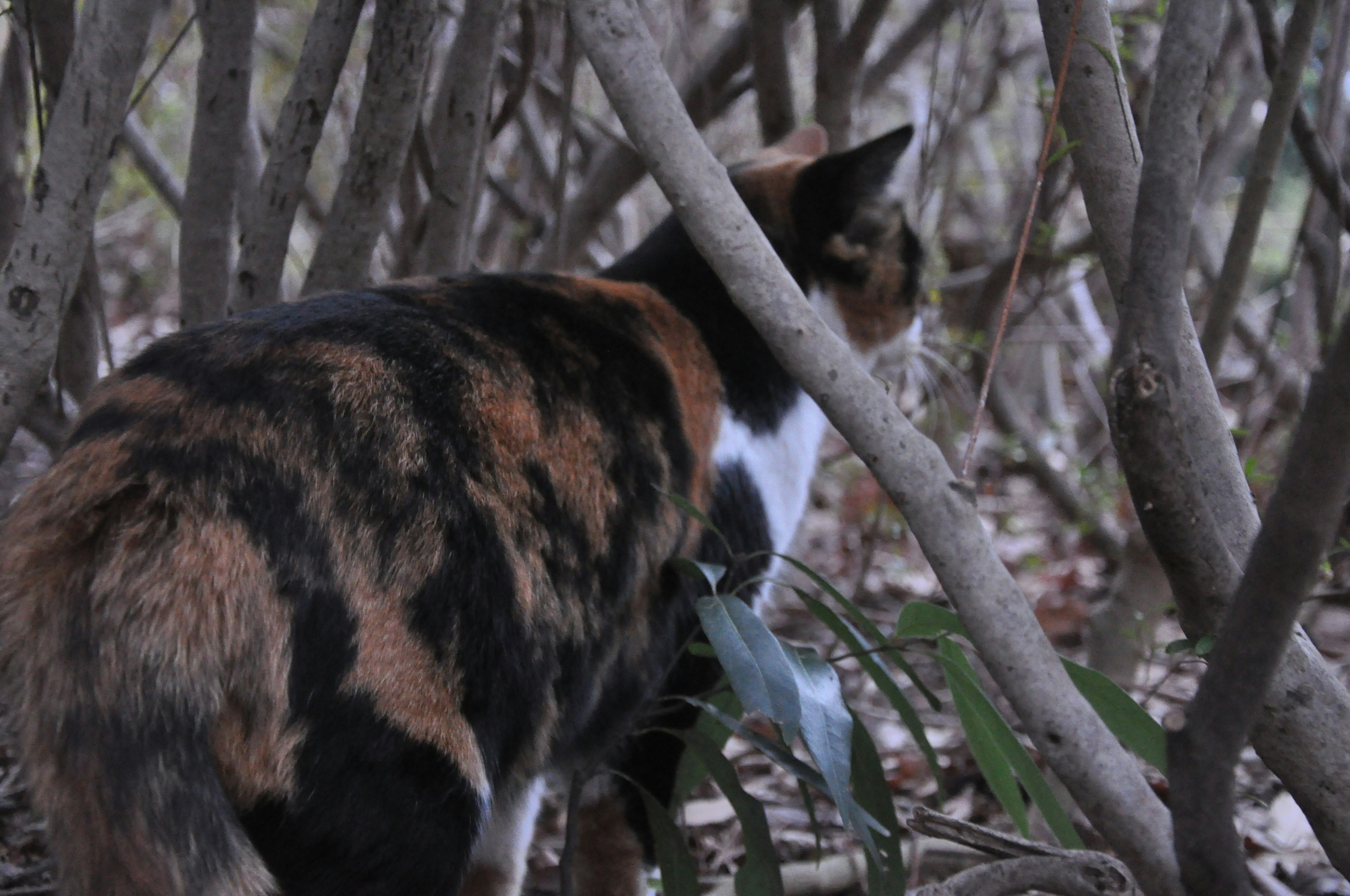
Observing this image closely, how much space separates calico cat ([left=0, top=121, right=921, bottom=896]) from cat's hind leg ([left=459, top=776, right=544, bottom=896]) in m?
0.04

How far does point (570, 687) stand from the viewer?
70.5 inches

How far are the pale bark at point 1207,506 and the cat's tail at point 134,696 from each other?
3.62ft

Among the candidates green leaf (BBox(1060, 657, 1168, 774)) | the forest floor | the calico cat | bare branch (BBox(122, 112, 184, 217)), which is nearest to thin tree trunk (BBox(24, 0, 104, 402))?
bare branch (BBox(122, 112, 184, 217))

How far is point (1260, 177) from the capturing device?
2.26 meters

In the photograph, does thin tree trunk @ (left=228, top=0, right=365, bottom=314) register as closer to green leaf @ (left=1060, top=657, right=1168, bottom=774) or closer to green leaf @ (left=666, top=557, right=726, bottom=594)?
green leaf @ (left=666, top=557, right=726, bottom=594)

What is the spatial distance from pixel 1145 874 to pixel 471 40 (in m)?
2.03

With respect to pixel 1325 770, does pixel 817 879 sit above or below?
below

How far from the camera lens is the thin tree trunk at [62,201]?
5.96 ft

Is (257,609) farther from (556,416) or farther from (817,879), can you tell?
(817,879)

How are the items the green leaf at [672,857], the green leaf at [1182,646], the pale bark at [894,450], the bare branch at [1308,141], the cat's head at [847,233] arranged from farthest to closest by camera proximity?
the cat's head at [847,233] < the bare branch at [1308,141] < the green leaf at [672,857] < the green leaf at [1182,646] < the pale bark at [894,450]

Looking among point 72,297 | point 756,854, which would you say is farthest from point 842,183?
point 72,297

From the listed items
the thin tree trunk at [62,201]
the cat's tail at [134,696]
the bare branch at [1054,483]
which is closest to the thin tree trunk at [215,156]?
the thin tree trunk at [62,201]

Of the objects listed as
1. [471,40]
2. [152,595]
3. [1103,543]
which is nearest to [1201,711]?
[152,595]

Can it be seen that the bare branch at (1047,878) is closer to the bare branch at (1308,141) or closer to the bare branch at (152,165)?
the bare branch at (1308,141)
